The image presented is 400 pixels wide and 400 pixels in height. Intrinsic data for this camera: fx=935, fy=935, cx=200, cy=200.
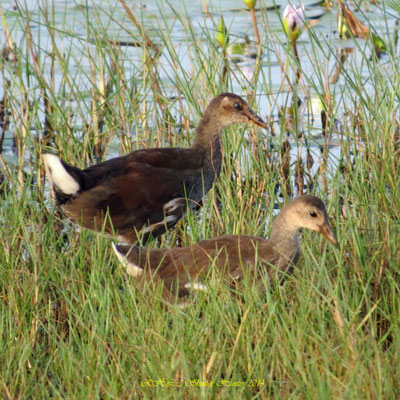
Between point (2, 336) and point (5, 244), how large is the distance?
2.04 ft

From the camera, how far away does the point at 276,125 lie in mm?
6773

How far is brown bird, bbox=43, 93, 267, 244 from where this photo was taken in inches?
182

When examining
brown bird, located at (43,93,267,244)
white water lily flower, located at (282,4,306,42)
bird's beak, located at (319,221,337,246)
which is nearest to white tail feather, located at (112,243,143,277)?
brown bird, located at (43,93,267,244)

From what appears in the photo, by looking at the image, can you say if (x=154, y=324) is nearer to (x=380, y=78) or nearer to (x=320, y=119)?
(x=380, y=78)

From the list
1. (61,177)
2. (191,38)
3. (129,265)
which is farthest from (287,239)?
(191,38)

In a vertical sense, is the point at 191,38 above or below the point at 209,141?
above

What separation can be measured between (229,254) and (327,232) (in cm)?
44

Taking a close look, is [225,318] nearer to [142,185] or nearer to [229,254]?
[229,254]

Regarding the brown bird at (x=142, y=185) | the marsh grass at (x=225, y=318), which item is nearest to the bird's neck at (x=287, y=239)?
the marsh grass at (x=225, y=318)

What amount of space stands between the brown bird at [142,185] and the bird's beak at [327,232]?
2.80 ft

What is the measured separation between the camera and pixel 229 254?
411 centimetres

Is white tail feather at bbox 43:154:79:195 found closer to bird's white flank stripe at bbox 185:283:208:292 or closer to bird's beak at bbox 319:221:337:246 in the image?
bird's white flank stripe at bbox 185:283:208:292

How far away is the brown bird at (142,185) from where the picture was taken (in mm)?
4629

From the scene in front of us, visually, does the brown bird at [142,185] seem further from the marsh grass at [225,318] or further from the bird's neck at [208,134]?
the marsh grass at [225,318]
